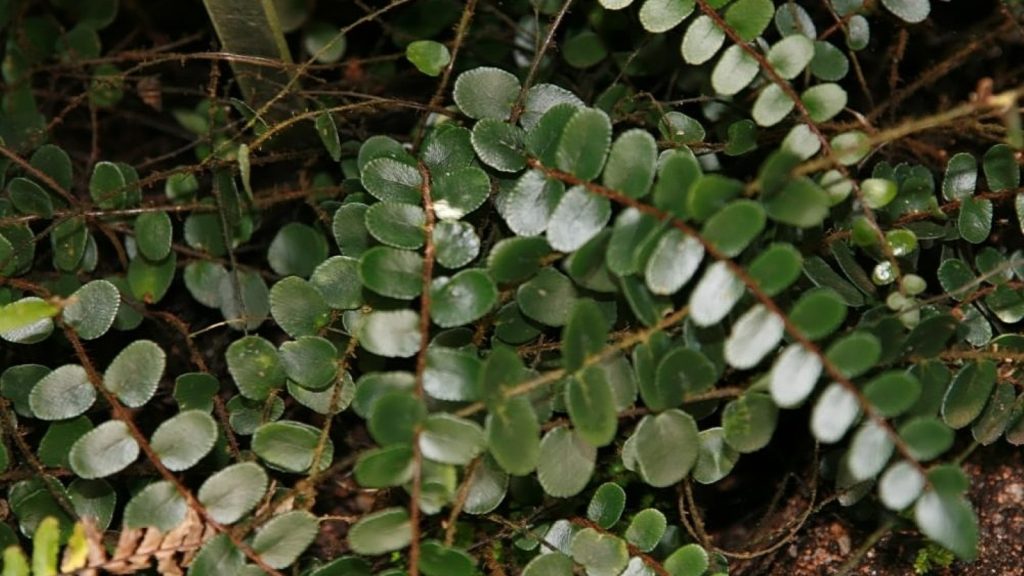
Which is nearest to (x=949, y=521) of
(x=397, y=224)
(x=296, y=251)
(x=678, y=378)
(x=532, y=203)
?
(x=678, y=378)

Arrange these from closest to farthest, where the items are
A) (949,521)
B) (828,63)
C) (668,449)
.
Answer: (949,521), (668,449), (828,63)

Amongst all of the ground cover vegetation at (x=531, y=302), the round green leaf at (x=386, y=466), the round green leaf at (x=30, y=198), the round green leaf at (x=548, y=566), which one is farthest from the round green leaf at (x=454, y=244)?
the round green leaf at (x=30, y=198)

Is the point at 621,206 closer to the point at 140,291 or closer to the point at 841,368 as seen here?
the point at 841,368

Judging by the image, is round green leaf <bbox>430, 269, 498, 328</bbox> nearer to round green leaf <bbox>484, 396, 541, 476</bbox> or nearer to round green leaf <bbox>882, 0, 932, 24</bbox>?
round green leaf <bbox>484, 396, 541, 476</bbox>

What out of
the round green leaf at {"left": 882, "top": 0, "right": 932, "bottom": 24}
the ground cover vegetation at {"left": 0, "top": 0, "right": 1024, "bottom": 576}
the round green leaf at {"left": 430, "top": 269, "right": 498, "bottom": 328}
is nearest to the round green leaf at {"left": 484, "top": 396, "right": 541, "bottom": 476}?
the ground cover vegetation at {"left": 0, "top": 0, "right": 1024, "bottom": 576}

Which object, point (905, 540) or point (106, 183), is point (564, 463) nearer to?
point (905, 540)

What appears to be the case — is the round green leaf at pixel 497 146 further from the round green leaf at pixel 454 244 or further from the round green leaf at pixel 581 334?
the round green leaf at pixel 581 334

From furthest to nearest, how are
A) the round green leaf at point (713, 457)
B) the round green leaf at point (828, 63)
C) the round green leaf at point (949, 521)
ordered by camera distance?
the round green leaf at point (828, 63), the round green leaf at point (713, 457), the round green leaf at point (949, 521)
